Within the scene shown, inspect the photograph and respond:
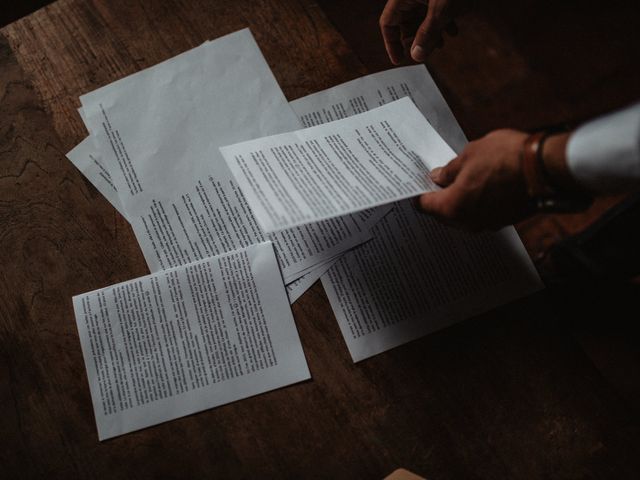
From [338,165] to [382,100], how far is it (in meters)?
0.17

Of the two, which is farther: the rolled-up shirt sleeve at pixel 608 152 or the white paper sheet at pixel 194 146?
the white paper sheet at pixel 194 146

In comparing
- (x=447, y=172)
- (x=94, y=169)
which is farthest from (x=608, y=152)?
(x=94, y=169)

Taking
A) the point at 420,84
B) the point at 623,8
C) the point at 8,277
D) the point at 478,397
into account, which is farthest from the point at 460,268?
the point at 623,8

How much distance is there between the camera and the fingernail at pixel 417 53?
2.35 feet

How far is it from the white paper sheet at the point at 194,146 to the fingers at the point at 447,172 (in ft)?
0.41

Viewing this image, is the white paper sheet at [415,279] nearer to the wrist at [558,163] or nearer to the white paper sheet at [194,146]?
the white paper sheet at [194,146]

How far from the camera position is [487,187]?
1.83 ft

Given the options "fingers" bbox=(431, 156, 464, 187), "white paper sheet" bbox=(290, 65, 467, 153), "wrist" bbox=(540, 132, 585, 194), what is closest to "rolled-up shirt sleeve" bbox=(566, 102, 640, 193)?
"wrist" bbox=(540, 132, 585, 194)

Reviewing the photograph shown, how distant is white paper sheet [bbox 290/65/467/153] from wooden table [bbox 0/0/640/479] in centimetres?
26

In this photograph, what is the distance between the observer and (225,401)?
0.61 metres

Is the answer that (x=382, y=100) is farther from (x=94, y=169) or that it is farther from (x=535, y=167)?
A: (x=94, y=169)

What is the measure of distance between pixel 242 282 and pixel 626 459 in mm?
502

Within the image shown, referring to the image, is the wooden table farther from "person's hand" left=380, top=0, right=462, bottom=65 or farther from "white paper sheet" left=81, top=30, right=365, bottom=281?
"person's hand" left=380, top=0, right=462, bottom=65

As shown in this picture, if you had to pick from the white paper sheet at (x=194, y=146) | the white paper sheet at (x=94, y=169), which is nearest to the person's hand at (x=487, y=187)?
the white paper sheet at (x=194, y=146)
